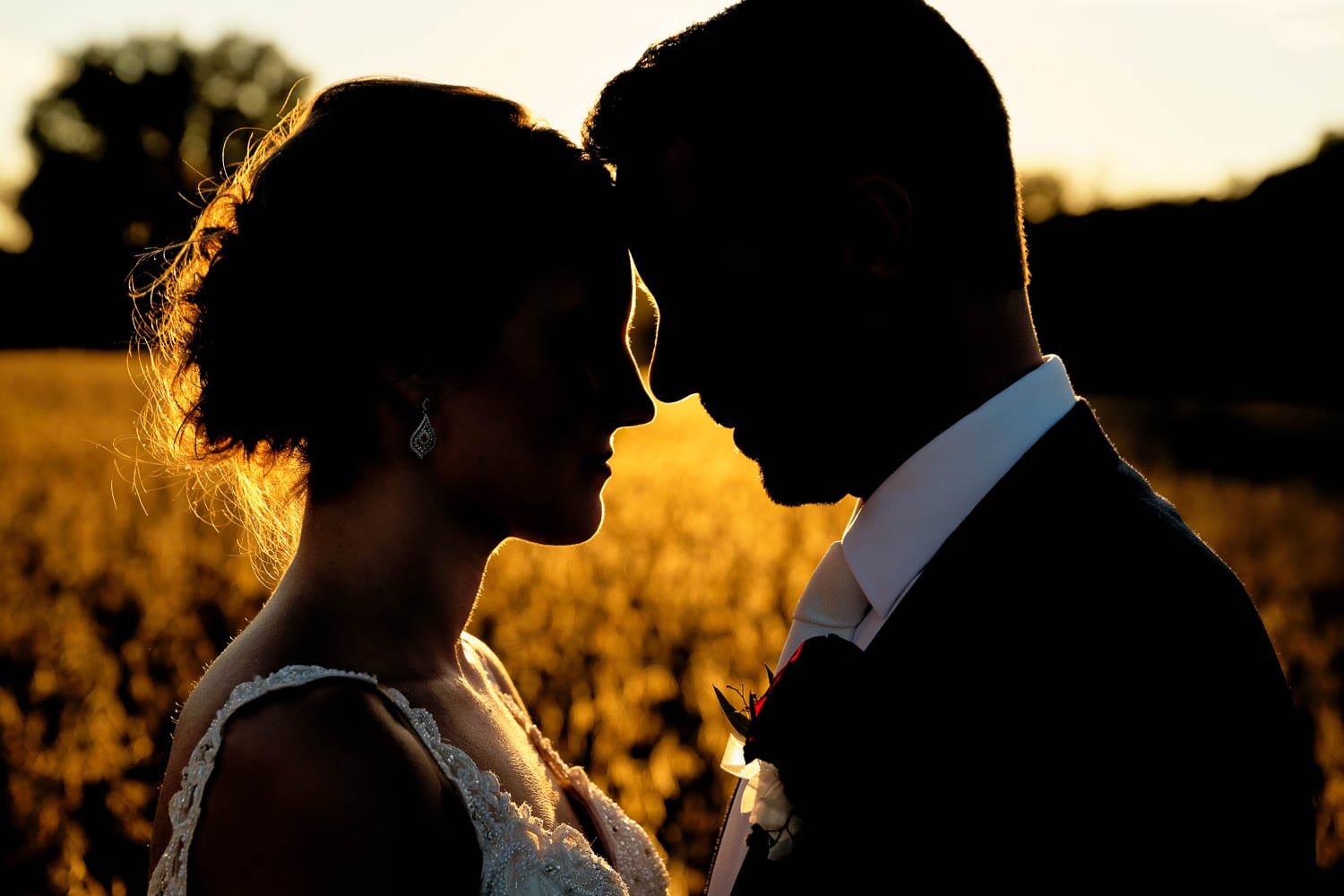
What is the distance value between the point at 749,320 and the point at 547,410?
53cm

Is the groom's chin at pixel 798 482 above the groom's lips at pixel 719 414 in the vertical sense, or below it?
below

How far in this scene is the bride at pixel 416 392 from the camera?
2545 millimetres

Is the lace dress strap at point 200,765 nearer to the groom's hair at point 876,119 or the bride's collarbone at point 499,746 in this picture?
the bride's collarbone at point 499,746

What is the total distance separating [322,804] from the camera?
2.21 m

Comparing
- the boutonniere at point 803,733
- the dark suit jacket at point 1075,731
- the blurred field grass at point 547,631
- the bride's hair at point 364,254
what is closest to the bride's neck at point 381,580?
the bride's hair at point 364,254

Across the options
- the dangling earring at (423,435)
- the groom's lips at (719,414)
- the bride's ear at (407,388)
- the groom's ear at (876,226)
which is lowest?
the groom's lips at (719,414)

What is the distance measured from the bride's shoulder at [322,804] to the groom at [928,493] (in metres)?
0.66

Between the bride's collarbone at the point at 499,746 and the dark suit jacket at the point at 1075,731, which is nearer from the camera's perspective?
the dark suit jacket at the point at 1075,731

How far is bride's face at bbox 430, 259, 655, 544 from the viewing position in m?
2.76

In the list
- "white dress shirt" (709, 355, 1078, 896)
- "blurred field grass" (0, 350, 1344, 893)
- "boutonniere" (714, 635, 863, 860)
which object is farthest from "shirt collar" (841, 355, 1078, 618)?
"blurred field grass" (0, 350, 1344, 893)

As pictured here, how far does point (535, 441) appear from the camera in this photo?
2.82 m

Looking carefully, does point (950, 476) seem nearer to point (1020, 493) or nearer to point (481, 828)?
point (1020, 493)

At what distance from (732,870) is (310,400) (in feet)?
4.70

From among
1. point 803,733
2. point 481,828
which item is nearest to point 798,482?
Answer: point 803,733
